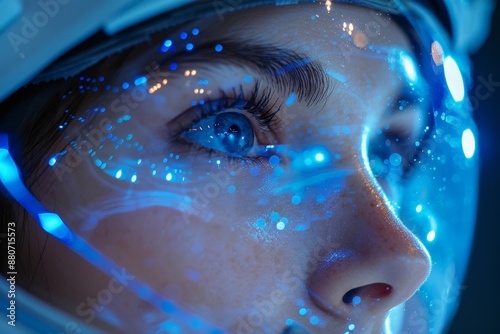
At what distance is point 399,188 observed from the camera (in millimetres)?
669

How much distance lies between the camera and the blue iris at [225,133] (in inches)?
19.2

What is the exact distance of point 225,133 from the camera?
0.50 metres

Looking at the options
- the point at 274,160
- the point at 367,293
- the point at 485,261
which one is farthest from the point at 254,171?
the point at 485,261

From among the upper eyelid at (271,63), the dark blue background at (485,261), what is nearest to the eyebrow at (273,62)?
the upper eyelid at (271,63)

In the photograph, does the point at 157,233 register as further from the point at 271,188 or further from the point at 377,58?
the point at 377,58

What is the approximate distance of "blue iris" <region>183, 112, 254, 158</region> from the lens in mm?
487

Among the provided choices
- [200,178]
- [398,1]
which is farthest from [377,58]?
[200,178]

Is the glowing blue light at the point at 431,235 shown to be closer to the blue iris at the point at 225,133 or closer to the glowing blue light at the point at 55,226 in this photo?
the blue iris at the point at 225,133

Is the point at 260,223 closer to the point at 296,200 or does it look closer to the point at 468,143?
the point at 296,200

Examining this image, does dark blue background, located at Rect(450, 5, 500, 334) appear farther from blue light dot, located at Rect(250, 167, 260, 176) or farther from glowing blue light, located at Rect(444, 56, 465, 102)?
blue light dot, located at Rect(250, 167, 260, 176)

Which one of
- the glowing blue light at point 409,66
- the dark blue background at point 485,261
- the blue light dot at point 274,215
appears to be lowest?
the dark blue background at point 485,261

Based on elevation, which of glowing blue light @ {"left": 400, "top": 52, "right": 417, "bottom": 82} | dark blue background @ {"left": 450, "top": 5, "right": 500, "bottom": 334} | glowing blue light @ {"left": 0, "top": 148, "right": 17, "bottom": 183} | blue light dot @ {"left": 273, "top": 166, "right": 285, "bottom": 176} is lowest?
dark blue background @ {"left": 450, "top": 5, "right": 500, "bottom": 334}

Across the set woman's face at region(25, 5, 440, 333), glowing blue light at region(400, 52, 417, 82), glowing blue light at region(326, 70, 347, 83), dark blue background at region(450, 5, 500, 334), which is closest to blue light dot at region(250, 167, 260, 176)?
woman's face at region(25, 5, 440, 333)

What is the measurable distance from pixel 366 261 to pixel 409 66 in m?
0.25
